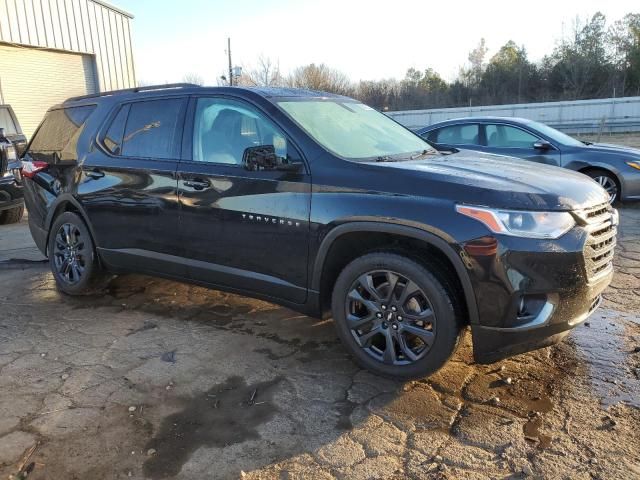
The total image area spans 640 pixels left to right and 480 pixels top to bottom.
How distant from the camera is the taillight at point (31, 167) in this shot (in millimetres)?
4976

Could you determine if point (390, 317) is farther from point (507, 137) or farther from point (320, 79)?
point (320, 79)

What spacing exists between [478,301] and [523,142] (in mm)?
5946

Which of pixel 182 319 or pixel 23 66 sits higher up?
pixel 23 66

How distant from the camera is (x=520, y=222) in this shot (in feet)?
8.93

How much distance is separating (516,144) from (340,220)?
582 centimetres

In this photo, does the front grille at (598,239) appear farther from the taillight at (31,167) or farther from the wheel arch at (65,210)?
the taillight at (31,167)

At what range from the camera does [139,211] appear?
4156 mm

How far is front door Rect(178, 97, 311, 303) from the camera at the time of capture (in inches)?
132

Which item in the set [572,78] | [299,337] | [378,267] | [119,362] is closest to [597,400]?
[378,267]

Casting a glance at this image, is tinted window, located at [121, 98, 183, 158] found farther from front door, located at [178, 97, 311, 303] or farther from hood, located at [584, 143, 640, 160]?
hood, located at [584, 143, 640, 160]

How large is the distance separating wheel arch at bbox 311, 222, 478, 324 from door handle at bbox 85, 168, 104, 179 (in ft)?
7.31

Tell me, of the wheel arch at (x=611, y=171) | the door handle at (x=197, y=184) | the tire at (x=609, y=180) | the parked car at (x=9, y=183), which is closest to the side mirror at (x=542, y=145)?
the wheel arch at (x=611, y=171)

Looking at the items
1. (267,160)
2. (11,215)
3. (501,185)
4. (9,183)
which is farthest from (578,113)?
(267,160)

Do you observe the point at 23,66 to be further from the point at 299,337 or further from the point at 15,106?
the point at 299,337
